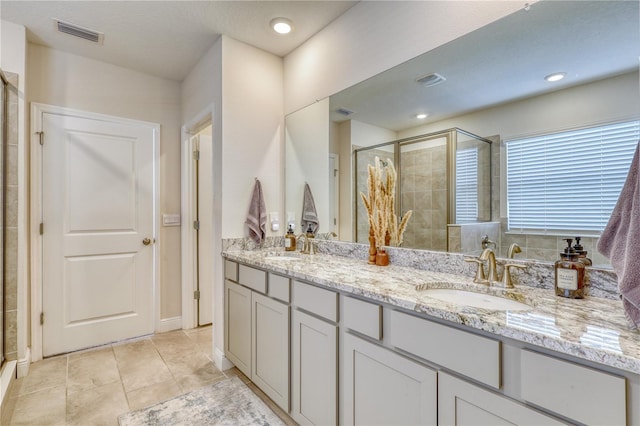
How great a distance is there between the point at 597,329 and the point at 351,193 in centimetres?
154

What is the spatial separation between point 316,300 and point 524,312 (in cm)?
85

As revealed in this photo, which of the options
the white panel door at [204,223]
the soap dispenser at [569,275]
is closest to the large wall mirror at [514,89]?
the soap dispenser at [569,275]

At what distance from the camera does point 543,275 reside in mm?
1253

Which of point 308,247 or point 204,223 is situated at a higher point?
point 204,223

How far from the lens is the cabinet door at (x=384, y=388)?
1.05 m

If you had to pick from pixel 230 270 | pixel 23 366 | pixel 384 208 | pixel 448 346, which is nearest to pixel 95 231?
pixel 23 366

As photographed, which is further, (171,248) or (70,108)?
(171,248)

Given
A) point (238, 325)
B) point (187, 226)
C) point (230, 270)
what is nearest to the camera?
point (238, 325)

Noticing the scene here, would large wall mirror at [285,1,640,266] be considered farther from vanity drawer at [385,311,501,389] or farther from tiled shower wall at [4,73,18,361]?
tiled shower wall at [4,73,18,361]

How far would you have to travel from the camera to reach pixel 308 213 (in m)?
2.58

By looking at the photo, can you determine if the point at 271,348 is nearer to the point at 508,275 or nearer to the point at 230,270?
the point at 230,270

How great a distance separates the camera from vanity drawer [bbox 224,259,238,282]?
2191mm

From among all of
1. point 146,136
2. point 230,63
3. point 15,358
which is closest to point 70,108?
point 146,136

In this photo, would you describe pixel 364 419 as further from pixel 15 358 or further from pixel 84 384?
pixel 15 358
